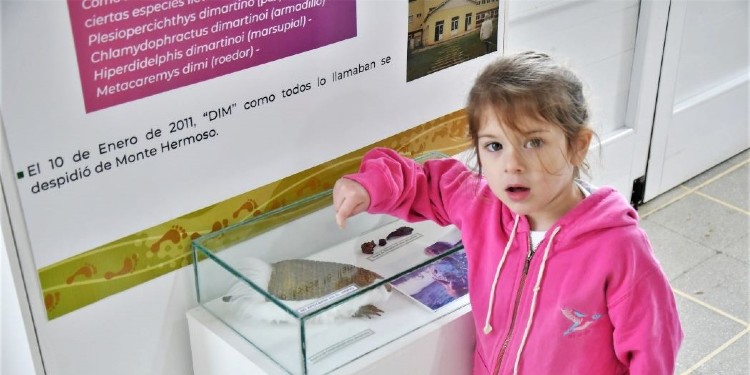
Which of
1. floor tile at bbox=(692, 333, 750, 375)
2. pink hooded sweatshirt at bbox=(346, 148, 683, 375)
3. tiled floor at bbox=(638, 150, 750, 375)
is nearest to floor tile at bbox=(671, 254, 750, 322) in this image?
tiled floor at bbox=(638, 150, 750, 375)

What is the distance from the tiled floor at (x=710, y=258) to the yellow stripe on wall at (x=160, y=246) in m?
0.98

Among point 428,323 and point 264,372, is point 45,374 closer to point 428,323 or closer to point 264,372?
point 264,372

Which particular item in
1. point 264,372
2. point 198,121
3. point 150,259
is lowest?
point 264,372

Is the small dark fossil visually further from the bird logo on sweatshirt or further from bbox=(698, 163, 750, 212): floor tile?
bbox=(698, 163, 750, 212): floor tile

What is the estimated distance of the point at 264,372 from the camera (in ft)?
5.00

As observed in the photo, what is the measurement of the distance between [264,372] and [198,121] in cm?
42

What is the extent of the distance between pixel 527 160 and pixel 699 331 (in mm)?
1139

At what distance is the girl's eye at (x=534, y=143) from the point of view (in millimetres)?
1472

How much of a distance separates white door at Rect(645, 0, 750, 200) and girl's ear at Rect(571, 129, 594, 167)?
4.54ft

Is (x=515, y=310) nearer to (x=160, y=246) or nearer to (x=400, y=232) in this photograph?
(x=400, y=232)

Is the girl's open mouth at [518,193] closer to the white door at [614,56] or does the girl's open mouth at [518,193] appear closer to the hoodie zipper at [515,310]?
the hoodie zipper at [515,310]

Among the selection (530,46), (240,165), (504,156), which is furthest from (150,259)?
(530,46)

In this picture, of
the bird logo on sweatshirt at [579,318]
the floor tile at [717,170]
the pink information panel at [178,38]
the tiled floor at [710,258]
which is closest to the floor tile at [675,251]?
the tiled floor at [710,258]

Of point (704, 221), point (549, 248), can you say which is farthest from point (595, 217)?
point (704, 221)
